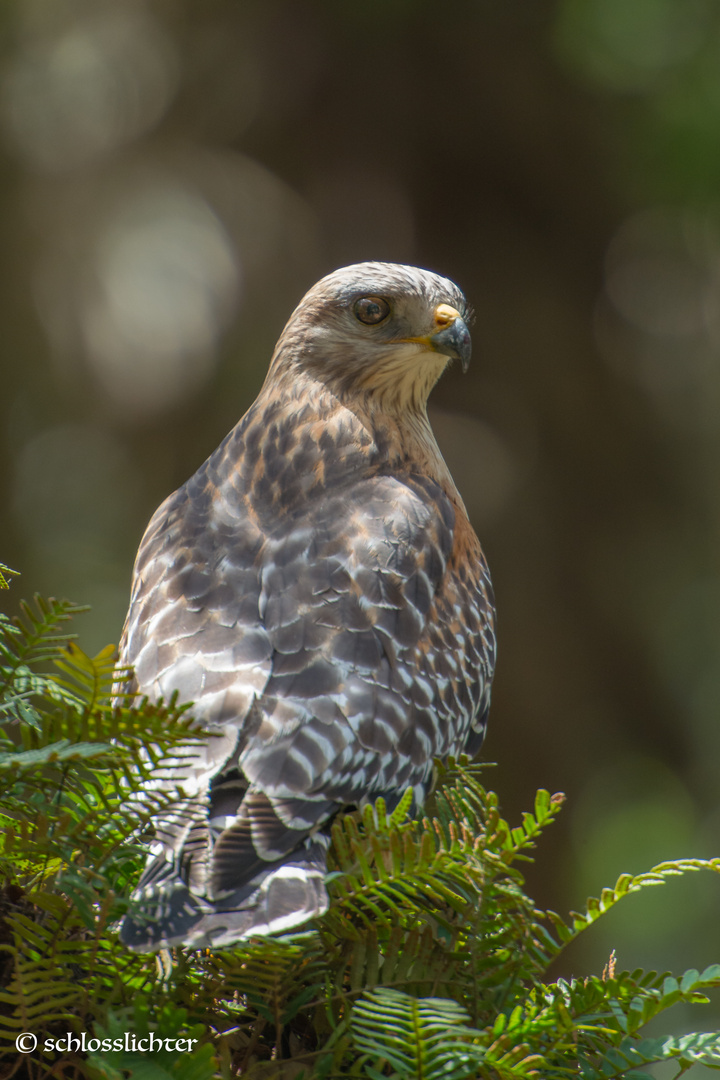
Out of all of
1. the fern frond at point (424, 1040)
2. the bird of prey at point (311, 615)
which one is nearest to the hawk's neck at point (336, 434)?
the bird of prey at point (311, 615)

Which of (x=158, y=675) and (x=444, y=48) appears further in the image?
(x=444, y=48)

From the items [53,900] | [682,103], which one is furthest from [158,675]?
[682,103]

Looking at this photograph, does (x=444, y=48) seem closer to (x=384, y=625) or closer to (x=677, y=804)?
(x=384, y=625)

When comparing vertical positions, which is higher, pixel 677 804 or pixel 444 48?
pixel 444 48

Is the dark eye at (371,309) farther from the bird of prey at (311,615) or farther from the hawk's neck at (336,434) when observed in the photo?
the hawk's neck at (336,434)

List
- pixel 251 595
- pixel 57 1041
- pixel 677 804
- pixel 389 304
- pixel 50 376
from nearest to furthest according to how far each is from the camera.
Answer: pixel 57 1041
pixel 251 595
pixel 389 304
pixel 50 376
pixel 677 804

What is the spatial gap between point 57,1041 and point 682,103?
6.92 meters

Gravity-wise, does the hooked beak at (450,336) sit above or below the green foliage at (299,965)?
above

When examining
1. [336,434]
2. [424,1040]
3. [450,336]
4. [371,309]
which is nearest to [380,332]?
[371,309]

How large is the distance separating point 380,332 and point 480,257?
3.84 m

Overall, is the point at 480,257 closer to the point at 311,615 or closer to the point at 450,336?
the point at 450,336

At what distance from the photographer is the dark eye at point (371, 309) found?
4.16 metres

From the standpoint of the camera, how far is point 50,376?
9.17 metres

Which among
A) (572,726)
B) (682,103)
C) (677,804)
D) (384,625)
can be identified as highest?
(682,103)
